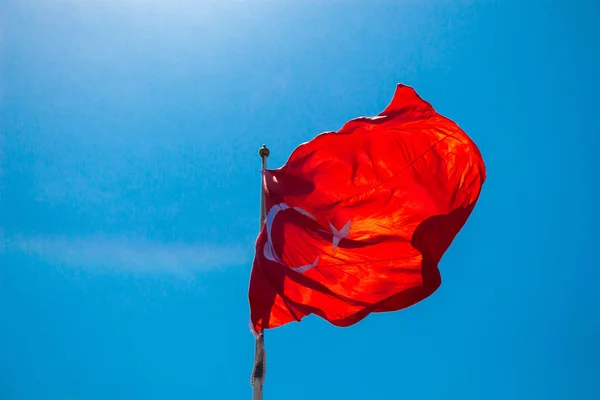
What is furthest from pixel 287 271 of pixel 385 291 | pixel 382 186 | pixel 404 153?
pixel 404 153

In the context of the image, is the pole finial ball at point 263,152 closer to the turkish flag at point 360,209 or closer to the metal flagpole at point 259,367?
the turkish flag at point 360,209

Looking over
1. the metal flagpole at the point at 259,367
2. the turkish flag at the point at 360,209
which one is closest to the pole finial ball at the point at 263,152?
the turkish flag at the point at 360,209

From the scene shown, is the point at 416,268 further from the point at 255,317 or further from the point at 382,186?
the point at 255,317

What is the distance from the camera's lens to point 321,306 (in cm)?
1162

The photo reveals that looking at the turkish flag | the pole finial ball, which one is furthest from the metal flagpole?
the pole finial ball

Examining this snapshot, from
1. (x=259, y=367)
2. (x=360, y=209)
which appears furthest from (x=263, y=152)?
(x=259, y=367)

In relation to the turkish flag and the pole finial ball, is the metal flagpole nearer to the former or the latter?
the turkish flag

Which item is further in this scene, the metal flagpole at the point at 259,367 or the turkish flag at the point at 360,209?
the turkish flag at the point at 360,209

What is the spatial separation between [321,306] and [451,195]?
11.2 ft

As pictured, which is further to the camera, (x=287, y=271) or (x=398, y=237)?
(x=398, y=237)

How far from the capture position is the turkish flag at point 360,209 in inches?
456

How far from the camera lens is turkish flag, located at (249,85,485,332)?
11570mm

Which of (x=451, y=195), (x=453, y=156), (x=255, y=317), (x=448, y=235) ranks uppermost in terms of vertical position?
(x=453, y=156)

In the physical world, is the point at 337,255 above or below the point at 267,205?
below
